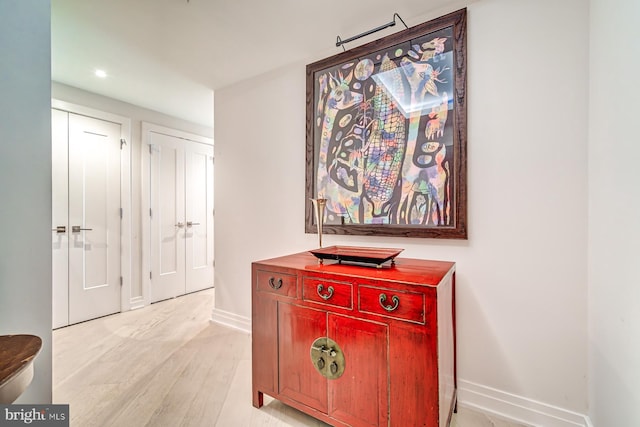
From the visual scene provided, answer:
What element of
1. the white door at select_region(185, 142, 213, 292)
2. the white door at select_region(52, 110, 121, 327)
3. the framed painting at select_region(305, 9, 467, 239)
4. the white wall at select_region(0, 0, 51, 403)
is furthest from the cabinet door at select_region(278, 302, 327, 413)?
the white door at select_region(185, 142, 213, 292)

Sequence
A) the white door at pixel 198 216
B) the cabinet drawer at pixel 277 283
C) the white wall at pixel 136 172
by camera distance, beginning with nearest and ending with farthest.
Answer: the cabinet drawer at pixel 277 283 < the white wall at pixel 136 172 < the white door at pixel 198 216

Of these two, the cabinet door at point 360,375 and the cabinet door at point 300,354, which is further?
the cabinet door at point 300,354

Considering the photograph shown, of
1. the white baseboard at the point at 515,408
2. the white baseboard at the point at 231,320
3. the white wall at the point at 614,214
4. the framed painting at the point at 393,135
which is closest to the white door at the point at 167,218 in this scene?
the white baseboard at the point at 231,320

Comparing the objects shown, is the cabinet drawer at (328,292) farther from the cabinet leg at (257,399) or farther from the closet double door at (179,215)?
the closet double door at (179,215)

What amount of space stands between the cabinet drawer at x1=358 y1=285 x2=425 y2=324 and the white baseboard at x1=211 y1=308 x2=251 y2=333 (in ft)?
5.81

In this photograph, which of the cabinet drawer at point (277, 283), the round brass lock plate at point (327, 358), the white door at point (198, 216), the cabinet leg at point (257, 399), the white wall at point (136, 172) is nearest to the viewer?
the round brass lock plate at point (327, 358)

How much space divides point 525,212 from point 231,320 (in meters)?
2.63

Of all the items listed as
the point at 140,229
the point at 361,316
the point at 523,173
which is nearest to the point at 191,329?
the point at 140,229

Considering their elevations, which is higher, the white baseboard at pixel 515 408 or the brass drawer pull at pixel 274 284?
the brass drawer pull at pixel 274 284

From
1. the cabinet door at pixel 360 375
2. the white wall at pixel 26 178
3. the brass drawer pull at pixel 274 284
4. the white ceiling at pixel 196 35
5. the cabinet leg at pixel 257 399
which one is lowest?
the cabinet leg at pixel 257 399

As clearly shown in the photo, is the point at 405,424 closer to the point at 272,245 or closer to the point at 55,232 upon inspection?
the point at 272,245

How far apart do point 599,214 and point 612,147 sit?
314mm

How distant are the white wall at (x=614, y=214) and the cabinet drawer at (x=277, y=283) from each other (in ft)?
4.45

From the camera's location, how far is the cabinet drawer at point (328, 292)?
1.37 meters
